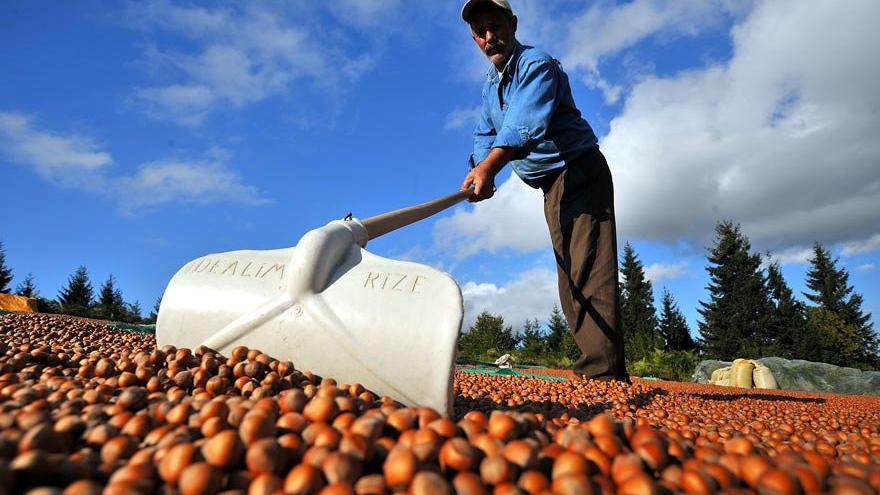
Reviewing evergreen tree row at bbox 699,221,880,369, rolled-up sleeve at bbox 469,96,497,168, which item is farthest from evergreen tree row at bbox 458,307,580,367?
rolled-up sleeve at bbox 469,96,497,168

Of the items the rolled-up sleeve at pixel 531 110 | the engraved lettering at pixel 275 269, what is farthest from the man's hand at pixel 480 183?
the engraved lettering at pixel 275 269

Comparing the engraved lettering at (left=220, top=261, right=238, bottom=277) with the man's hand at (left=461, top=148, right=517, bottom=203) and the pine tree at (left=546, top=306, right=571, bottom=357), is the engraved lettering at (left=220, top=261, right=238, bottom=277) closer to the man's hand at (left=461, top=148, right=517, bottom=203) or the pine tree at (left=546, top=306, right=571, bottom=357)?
the man's hand at (left=461, top=148, right=517, bottom=203)

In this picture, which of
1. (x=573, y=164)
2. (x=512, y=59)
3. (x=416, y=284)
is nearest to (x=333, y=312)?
(x=416, y=284)

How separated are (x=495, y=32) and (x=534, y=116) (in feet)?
2.83

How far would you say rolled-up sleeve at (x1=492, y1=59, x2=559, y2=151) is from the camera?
3004 millimetres

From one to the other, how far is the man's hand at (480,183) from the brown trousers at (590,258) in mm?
634

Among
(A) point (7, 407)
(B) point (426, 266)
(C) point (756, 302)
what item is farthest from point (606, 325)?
(C) point (756, 302)

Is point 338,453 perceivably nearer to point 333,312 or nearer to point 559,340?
point 333,312

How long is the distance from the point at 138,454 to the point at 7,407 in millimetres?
550

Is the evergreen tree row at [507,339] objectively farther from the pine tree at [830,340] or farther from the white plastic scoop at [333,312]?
the white plastic scoop at [333,312]

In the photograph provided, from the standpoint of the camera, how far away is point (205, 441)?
101 cm

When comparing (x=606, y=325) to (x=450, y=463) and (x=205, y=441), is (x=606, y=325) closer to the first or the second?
(x=450, y=463)

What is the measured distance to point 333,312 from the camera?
1911 mm

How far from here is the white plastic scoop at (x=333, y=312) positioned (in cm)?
171
